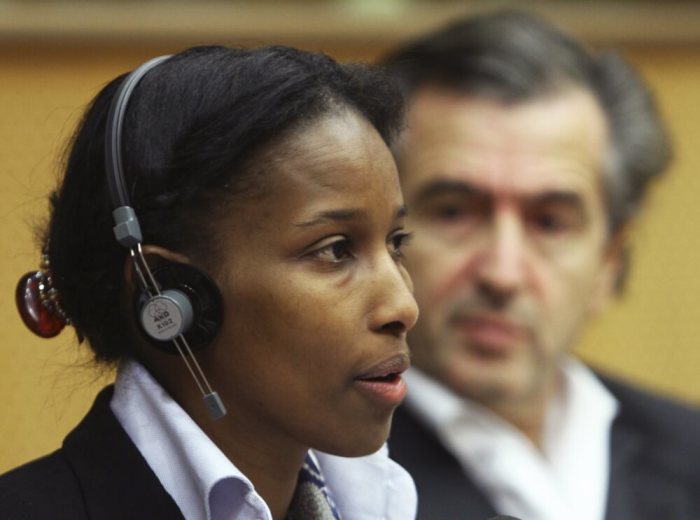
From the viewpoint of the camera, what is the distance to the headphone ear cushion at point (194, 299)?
1.36 meters

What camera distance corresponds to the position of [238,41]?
1956mm

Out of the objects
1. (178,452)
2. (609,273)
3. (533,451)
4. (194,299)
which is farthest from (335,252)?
(609,273)

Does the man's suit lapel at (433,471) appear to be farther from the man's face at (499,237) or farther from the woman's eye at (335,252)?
the woman's eye at (335,252)

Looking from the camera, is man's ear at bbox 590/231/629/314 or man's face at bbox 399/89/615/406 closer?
man's face at bbox 399/89/615/406

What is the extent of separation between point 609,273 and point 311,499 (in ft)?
4.34

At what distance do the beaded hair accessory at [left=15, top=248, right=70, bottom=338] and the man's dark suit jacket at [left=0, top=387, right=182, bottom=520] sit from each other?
11cm

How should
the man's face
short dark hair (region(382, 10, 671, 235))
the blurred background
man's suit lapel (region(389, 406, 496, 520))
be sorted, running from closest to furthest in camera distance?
1. the blurred background
2. man's suit lapel (region(389, 406, 496, 520))
3. the man's face
4. short dark hair (region(382, 10, 671, 235))

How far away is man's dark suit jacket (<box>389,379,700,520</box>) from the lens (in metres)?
→ 2.16

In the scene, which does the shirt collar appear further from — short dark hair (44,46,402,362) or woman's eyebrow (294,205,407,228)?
woman's eyebrow (294,205,407,228)

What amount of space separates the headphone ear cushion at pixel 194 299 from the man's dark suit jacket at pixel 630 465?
64 cm

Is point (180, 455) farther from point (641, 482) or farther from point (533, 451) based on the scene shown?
point (641, 482)

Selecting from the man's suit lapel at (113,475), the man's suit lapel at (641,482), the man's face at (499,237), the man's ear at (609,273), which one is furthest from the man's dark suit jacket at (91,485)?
the man's ear at (609,273)

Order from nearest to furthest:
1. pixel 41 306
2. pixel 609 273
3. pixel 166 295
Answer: pixel 166 295 < pixel 41 306 < pixel 609 273

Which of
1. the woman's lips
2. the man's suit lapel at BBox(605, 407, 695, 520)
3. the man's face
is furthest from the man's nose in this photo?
the woman's lips
